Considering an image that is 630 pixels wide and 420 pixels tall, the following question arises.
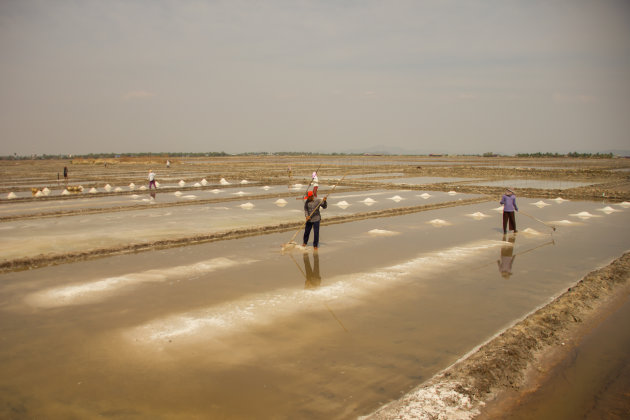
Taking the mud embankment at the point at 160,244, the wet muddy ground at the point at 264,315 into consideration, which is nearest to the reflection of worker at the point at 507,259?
the wet muddy ground at the point at 264,315

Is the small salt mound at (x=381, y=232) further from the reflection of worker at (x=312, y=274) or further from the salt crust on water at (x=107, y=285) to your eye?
the salt crust on water at (x=107, y=285)

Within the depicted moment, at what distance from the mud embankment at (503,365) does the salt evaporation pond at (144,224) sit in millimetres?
8767

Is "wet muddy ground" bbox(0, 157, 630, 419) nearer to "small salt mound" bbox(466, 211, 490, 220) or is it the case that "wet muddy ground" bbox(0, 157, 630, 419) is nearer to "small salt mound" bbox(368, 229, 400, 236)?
"small salt mound" bbox(368, 229, 400, 236)

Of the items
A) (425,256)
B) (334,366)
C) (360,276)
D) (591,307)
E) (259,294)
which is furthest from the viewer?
(425,256)

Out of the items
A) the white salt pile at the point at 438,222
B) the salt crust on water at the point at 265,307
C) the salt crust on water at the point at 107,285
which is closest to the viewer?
the salt crust on water at the point at 265,307

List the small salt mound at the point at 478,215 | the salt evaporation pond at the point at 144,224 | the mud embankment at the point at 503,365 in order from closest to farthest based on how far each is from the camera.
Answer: the mud embankment at the point at 503,365 < the salt evaporation pond at the point at 144,224 < the small salt mound at the point at 478,215

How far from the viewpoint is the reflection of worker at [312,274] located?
25.3 ft

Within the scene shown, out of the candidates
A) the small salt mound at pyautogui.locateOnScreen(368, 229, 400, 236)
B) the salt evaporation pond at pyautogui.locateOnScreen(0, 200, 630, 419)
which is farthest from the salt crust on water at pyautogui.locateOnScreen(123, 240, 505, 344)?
the small salt mound at pyautogui.locateOnScreen(368, 229, 400, 236)

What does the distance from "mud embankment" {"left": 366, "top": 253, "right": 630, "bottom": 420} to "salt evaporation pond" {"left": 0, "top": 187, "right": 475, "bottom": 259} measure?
28.8 ft

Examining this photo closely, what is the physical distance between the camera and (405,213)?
16.4m

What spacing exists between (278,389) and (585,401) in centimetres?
295

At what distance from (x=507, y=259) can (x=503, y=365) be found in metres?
5.16

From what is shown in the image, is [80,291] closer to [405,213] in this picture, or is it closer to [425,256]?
[425,256]

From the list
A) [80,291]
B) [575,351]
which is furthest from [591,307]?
[80,291]
